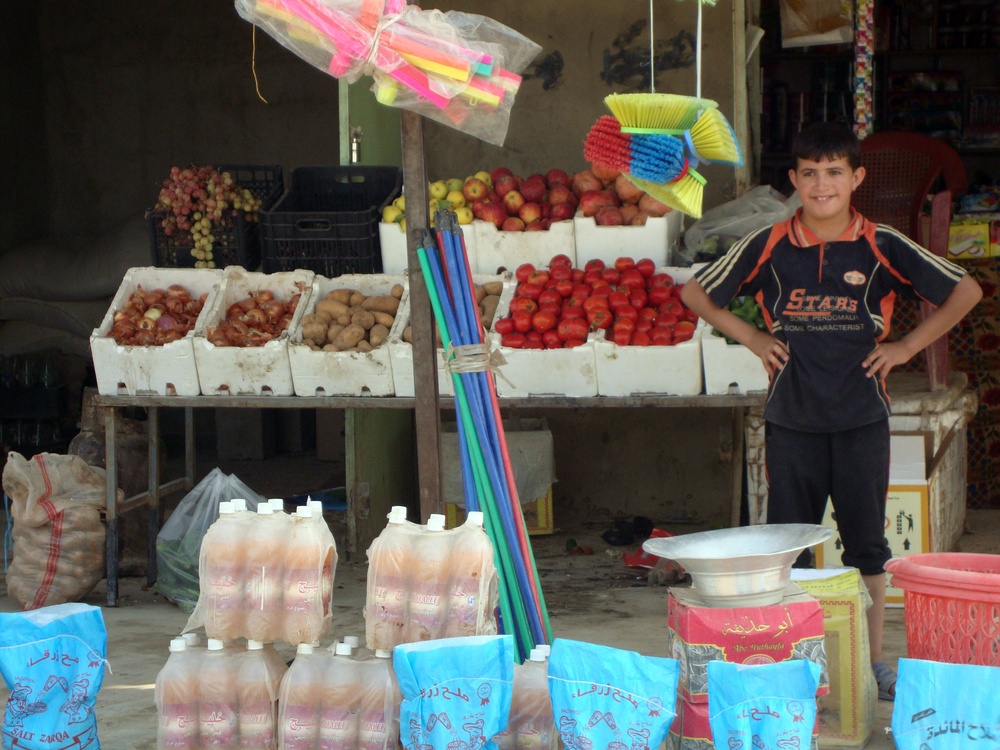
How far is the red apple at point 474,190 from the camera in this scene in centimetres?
521

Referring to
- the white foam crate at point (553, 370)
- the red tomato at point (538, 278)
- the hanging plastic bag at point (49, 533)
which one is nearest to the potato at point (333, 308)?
the white foam crate at point (553, 370)

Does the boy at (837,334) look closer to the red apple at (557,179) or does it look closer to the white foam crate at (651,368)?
the white foam crate at (651,368)

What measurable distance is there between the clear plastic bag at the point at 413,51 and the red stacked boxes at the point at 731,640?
4.09ft

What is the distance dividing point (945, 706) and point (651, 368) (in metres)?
2.09

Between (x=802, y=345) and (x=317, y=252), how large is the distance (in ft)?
7.96

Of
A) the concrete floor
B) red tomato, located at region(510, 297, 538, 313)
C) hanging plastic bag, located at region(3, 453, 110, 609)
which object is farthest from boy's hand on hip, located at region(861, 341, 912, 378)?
hanging plastic bag, located at region(3, 453, 110, 609)

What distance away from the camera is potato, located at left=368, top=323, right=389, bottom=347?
4.70 m

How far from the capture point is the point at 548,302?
4.66m

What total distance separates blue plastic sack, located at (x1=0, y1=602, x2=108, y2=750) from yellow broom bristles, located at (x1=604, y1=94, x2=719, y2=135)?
1.82 metres

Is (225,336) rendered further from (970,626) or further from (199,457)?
(199,457)

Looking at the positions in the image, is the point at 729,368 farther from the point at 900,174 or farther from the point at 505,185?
the point at 900,174

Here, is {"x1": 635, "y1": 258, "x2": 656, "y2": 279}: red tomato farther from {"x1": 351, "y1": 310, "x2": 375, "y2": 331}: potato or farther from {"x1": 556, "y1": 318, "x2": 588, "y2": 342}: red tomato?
{"x1": 351, "y1": 310, "x2": 375, "y2": 331}: potato

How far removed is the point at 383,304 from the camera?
193 inches

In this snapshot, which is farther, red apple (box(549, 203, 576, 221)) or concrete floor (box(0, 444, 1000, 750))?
red apple (box(549, 203, 576, 221))
